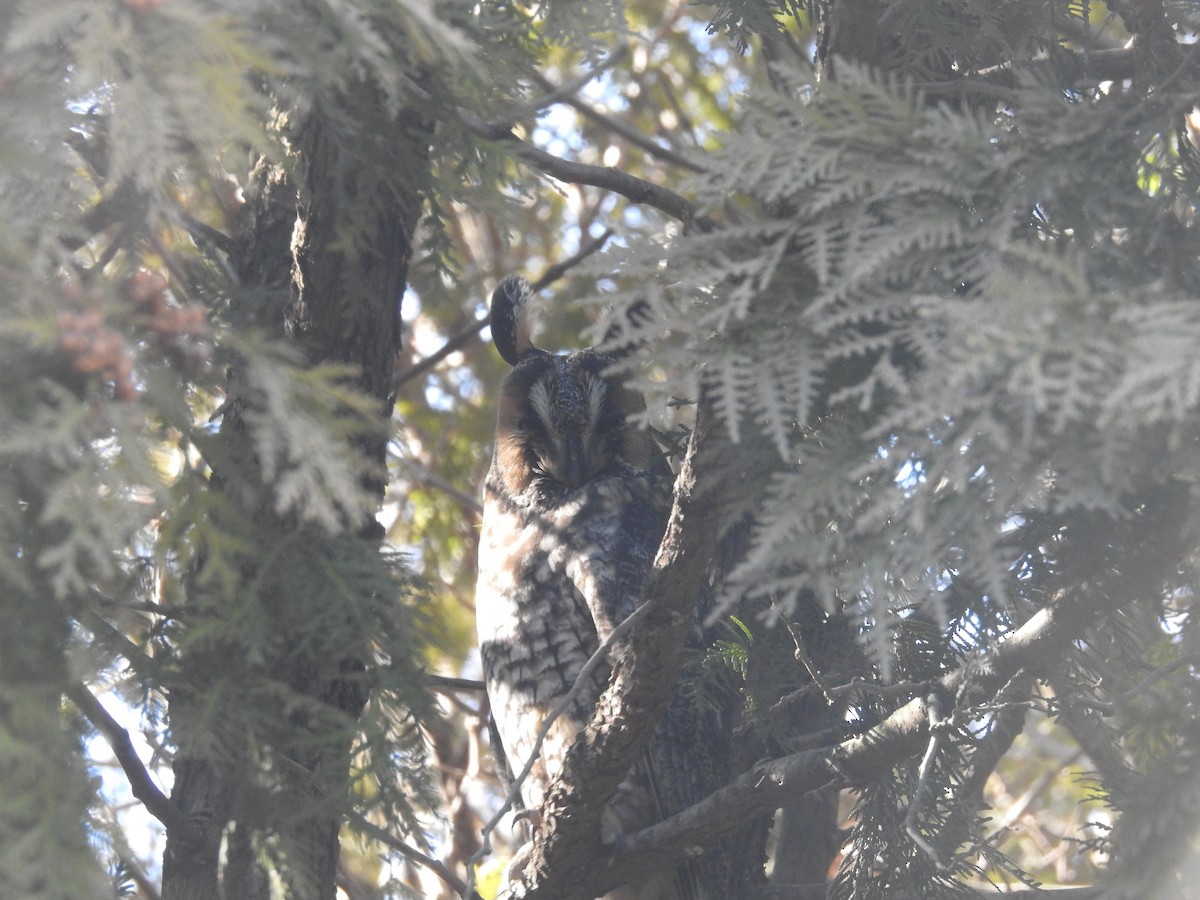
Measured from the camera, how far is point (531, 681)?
277cm

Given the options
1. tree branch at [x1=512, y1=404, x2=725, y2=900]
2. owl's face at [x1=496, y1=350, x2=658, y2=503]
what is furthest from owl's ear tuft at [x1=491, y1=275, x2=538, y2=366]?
tree branch at [x1=512, y1=404, x2=725, y2=900]

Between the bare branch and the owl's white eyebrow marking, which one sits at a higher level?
the owl's white eyebrow marking

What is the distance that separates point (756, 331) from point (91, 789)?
1.00 meters

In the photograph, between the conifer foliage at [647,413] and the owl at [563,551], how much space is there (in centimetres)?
39

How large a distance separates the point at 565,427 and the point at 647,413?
1.53 m

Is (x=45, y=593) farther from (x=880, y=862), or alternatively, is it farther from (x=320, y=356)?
(x=880, y=862)

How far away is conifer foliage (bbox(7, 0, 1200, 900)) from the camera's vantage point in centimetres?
123

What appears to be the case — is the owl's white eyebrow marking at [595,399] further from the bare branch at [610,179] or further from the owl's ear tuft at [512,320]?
the bare branch at [610,179]

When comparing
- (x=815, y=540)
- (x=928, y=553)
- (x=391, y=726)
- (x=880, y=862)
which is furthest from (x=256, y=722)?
(x=880, y=862)

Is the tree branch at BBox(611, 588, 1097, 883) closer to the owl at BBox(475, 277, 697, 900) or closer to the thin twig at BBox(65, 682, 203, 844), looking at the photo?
the owl at BBox(475, 277, 697, 900)

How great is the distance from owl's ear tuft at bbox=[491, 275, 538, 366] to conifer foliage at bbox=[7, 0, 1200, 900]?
3.09ft

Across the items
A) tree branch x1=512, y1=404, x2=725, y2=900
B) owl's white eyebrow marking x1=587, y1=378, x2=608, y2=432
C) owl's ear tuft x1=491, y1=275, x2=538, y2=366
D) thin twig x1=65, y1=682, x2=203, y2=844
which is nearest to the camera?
thin twig x1=65, y1=682, x2=203, y2=844

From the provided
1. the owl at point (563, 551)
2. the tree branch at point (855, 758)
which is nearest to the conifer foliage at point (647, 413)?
the tree branch at point (855, 758)

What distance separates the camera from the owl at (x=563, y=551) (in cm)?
268
